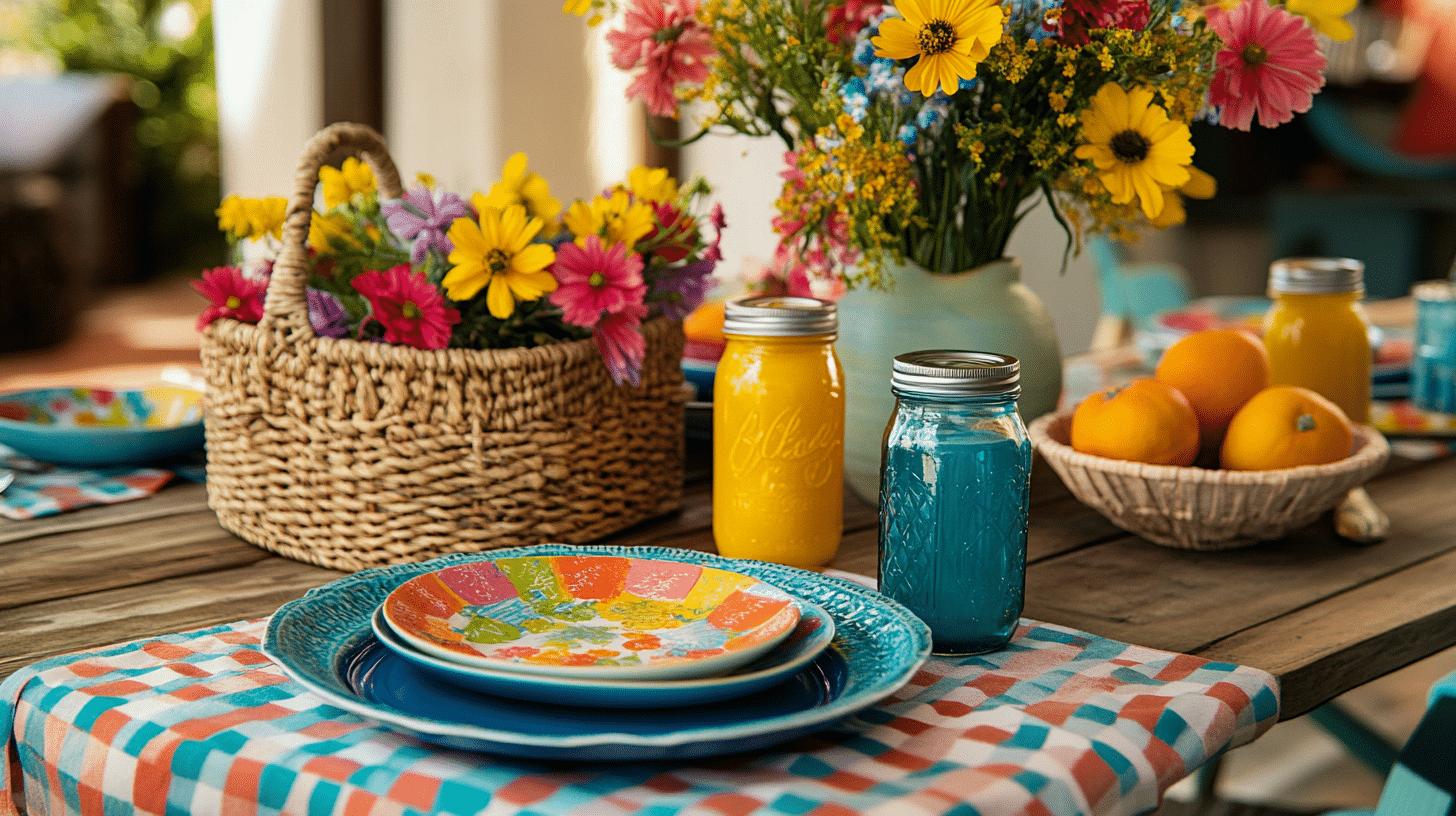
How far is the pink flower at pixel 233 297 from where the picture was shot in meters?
0.91

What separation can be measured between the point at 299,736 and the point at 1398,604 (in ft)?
2.16

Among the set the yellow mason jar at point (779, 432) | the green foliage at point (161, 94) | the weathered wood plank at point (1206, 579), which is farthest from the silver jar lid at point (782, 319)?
the green foliage at point (161, 94)

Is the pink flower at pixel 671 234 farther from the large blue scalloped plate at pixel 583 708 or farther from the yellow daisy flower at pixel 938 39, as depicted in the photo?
the large blue scalloped plate at pixel 583 708

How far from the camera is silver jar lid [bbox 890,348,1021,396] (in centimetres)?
66

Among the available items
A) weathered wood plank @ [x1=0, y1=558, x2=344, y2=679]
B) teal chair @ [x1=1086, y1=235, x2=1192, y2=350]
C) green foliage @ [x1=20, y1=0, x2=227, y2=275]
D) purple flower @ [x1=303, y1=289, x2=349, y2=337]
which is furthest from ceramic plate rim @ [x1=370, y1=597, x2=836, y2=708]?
green foliage @ [x1=20, y1=0, x2=227, y2=275]

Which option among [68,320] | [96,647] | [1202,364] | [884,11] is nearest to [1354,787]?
[1202,364]

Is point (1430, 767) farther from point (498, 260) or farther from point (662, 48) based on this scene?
point (662, 48)

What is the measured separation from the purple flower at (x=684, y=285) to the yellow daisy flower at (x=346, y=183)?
23 centimetres

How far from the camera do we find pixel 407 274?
0.81 m

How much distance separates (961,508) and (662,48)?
51 centimetres

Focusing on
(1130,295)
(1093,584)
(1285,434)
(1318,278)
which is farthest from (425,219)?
(1130,295)

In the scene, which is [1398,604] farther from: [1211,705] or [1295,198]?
[1295,198]

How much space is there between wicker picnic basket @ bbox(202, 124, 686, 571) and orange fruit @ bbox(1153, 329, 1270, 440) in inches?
16.3

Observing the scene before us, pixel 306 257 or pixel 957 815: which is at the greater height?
pixel 306 257
